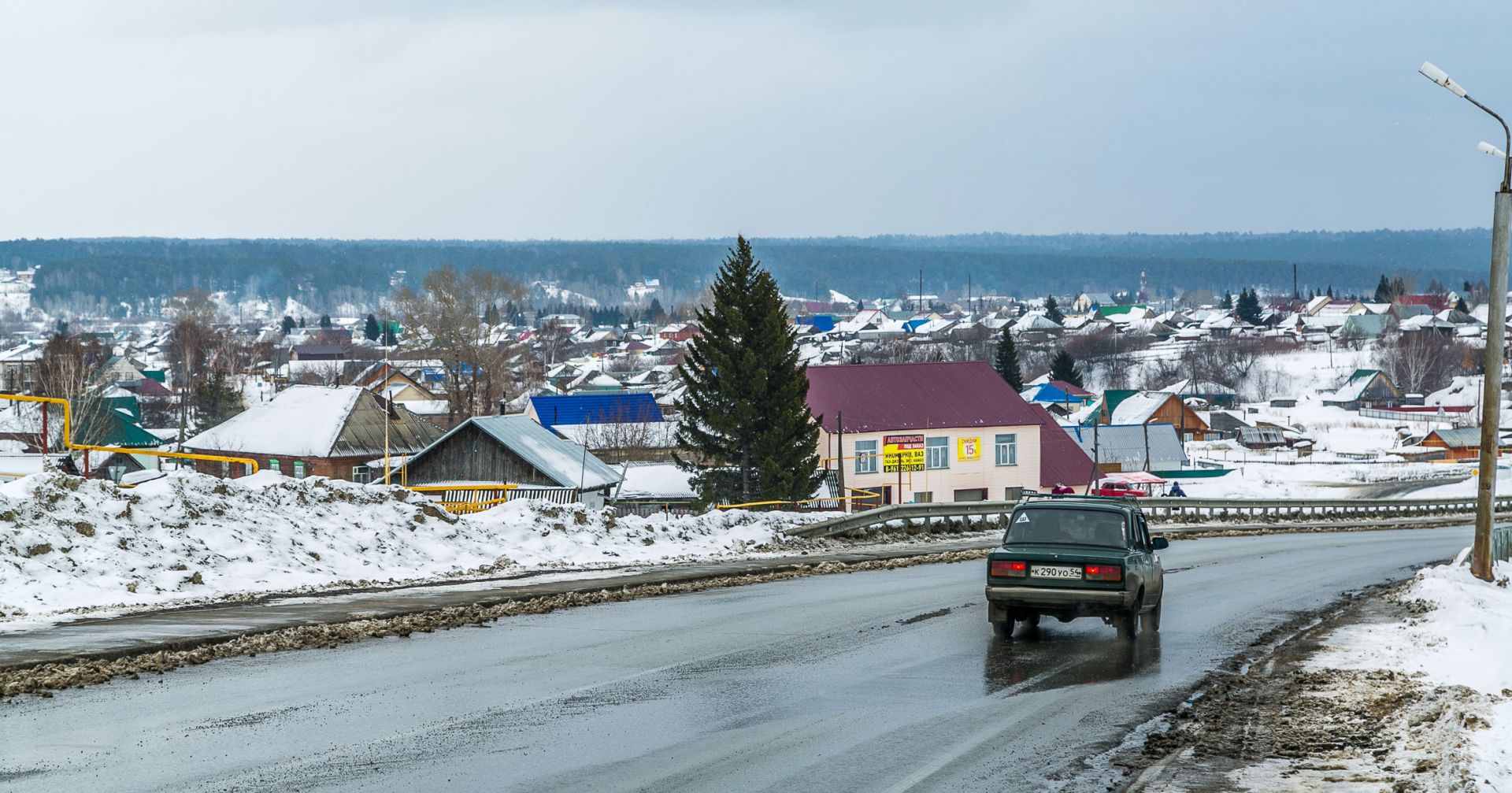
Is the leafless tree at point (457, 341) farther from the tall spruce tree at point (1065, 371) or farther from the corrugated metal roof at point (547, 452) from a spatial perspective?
the tall spruce tree at point (1065, 371)

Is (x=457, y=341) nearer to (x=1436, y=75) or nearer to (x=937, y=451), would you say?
(x=937, y=451)

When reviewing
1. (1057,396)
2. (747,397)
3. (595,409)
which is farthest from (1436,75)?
(1057,396)

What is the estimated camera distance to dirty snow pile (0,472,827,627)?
685 inches

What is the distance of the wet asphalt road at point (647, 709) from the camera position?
913cm

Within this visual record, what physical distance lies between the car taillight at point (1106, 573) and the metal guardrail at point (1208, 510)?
15.2 m

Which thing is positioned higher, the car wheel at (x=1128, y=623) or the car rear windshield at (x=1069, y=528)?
the car rear windshield at (x=1069, y=528)

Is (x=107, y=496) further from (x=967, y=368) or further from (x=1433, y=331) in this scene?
(x=1433, y=331)

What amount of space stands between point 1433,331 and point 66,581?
657ft

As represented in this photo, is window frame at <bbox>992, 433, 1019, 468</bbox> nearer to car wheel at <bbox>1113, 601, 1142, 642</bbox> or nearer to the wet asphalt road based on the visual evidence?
the wet asphalt road

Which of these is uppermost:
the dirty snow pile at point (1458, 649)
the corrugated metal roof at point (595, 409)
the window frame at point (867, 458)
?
the dirty snow pile at point (1458, 649)

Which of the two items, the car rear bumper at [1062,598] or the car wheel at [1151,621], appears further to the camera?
the car wheel at [1151,621]

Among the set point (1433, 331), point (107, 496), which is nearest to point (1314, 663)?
point (107, 496)

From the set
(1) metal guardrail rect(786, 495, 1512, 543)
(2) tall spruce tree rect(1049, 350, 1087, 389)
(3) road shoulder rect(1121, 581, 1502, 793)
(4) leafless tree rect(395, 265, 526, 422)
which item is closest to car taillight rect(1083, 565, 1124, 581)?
(3) road shoulder rect(1121, 581, 1502, 793)

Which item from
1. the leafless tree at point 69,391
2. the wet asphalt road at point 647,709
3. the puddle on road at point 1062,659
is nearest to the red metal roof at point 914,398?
the leafless tree at point 69,391
